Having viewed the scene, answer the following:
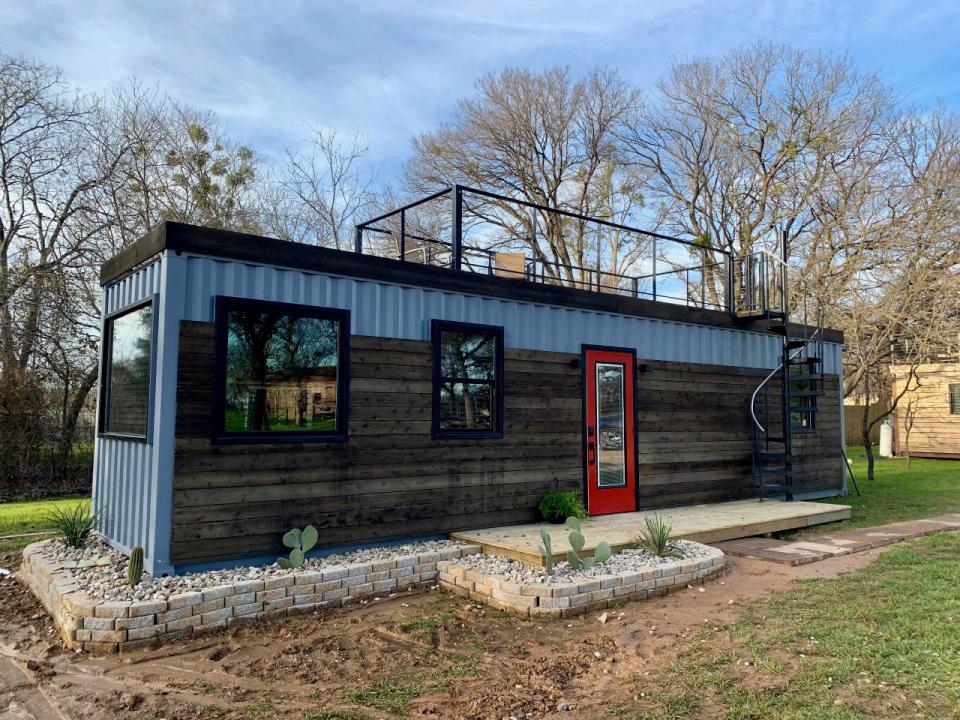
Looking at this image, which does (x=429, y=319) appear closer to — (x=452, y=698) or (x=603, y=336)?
(x=603, y=336)

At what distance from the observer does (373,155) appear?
19.5 m

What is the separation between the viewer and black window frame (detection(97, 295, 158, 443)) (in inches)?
216

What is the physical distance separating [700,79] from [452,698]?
21.4 metres

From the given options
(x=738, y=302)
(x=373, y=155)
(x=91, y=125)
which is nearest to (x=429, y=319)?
(x=738, y=302)

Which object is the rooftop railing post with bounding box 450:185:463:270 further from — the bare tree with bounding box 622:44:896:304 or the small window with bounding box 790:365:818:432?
the bare tree with bounding box 622:44:896:304

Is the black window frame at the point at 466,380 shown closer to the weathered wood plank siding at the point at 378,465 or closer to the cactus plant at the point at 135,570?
the weathered wood plank siding at the point at 378,465

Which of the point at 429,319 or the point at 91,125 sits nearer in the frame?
the point at 429,319

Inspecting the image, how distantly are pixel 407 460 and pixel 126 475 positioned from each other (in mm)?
2461

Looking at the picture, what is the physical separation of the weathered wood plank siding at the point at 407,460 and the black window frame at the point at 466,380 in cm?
8

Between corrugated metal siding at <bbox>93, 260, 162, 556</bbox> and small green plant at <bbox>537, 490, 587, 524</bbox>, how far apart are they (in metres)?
3.93

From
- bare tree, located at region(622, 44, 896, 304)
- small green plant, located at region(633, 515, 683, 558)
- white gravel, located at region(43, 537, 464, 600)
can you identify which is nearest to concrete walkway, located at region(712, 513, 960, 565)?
small green plant, located at region(633, 515, 683, 558)

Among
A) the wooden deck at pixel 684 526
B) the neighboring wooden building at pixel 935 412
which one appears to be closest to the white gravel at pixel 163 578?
the wooden deck at pixel 684 526

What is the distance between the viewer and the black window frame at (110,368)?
5496mm

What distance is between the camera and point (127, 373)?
6.27m
